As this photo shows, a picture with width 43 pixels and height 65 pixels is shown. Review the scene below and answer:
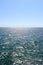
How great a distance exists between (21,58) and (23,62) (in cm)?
359

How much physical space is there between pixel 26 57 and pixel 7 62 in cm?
752

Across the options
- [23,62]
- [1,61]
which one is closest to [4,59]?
[1,61]

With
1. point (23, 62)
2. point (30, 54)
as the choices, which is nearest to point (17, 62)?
point (23, 62)

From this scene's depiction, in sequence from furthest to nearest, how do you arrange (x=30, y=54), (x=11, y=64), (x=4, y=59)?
(x=30, y=54) < (x=4, y=59) < (x=11, y=64)

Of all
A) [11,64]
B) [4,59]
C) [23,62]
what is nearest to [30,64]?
[23,62]

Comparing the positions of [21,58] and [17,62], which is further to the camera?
[21,58]

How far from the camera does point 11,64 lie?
36.6 meters

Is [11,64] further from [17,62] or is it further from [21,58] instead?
[21,58]

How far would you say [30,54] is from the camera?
46750 mm

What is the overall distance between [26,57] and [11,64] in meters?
7.75

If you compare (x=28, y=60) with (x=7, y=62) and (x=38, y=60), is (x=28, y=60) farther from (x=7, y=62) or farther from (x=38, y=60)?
(x=7, y=62)

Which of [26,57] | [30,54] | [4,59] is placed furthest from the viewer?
[30,54]

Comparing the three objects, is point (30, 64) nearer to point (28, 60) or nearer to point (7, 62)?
point (28, 60)

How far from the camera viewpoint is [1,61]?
38375 mm
